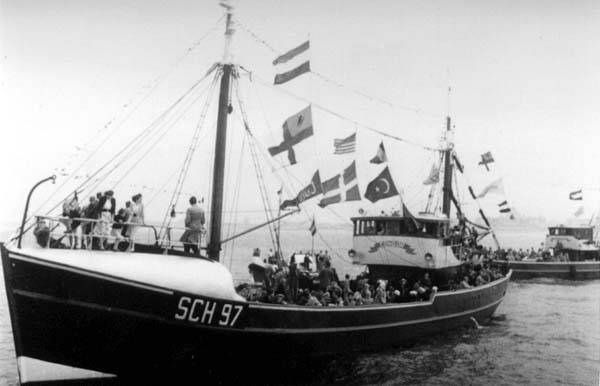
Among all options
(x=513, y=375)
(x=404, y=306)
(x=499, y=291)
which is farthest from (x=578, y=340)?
(x=404, y=306)

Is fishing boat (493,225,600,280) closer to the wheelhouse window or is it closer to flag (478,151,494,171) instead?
flag (478,151,494,171)

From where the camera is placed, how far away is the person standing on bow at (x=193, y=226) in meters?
13.0

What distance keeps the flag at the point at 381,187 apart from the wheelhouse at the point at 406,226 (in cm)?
237

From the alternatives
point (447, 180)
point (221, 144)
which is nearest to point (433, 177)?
point (447, 180)

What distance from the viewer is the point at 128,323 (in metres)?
11.6

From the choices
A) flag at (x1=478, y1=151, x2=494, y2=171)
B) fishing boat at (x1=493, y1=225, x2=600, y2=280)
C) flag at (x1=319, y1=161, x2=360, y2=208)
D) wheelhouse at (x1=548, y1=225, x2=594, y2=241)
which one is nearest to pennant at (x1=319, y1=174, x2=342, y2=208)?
flag at (x1=319, y1=161, x2=360, y2=208)

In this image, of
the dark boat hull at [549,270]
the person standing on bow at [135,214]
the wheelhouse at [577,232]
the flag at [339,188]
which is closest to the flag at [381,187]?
the flag at [339,188]

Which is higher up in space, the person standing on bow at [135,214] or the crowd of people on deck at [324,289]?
the person standing on bow at [135,214]

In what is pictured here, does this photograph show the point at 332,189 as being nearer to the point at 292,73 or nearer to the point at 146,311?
the point at 292,73

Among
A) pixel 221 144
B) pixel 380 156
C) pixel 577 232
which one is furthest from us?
pixel 577 232

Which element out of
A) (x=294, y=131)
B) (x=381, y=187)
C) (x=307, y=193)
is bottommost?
(x=307, y=193)

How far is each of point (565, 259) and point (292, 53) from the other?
138 ft

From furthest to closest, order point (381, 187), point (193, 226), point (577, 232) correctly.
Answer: point (577, 232) → point (381, 187) → point (193, 226)

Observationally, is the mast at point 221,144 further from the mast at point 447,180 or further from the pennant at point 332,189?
the mast at point 447,180
